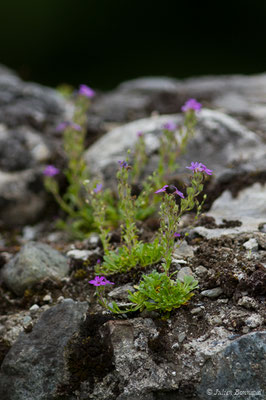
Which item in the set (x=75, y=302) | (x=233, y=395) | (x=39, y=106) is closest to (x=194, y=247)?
(x=75, y=302)

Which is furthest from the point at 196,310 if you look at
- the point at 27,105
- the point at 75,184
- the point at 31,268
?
the point at 27,105

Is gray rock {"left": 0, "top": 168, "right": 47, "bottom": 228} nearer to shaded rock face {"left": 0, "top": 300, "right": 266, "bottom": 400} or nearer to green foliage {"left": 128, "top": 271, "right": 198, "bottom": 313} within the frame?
shaded rock face {"left": 0, "top": 300, "right": 266, "bottom": 400}

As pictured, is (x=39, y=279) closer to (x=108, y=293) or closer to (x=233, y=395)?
(x=108, y=293)

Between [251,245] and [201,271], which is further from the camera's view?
[251,245]

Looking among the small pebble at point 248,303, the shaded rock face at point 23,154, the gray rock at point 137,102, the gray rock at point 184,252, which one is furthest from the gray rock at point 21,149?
the small pebble at point 248,303

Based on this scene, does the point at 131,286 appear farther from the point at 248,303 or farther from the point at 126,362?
the point at 248,303
